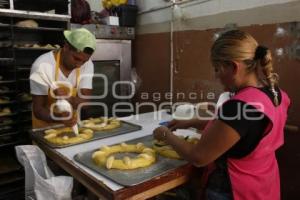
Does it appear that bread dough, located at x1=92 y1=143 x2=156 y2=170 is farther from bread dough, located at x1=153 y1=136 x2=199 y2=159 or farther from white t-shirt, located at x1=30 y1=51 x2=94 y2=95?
white t-shirt, located at x1=30 y1=51 x2=94 y2=95

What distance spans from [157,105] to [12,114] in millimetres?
1524

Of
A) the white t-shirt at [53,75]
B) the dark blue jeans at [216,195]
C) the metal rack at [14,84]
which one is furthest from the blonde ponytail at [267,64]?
the metal rack at [14,84]

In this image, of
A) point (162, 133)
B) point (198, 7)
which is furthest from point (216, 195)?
point (198, 7)

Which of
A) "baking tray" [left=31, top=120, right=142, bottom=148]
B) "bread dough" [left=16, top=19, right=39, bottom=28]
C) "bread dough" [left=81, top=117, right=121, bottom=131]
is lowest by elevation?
"baking tray" [left=31, top=120, right=142, bottom=148]

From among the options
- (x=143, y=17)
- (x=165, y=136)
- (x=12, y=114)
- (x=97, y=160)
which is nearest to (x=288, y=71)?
(x=165, y=136)

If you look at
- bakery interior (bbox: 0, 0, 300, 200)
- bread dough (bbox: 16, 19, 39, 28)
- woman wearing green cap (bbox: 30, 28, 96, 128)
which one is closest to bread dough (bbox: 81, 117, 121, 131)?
bakery interior (bbox: 0, 0, 300, 200)

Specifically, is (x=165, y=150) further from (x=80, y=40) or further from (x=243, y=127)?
(x=80, y=40)

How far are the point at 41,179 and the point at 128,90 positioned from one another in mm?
2080

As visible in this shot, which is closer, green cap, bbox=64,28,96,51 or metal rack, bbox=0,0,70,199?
green cap, bbox=64,28,96,51

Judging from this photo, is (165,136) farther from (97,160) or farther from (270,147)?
(270,147)

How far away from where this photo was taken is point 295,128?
5.72 ft

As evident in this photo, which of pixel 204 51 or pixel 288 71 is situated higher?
pixel 204 51

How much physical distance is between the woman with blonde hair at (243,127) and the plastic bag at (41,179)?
66 cm

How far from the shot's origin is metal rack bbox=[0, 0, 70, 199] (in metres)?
2.50
